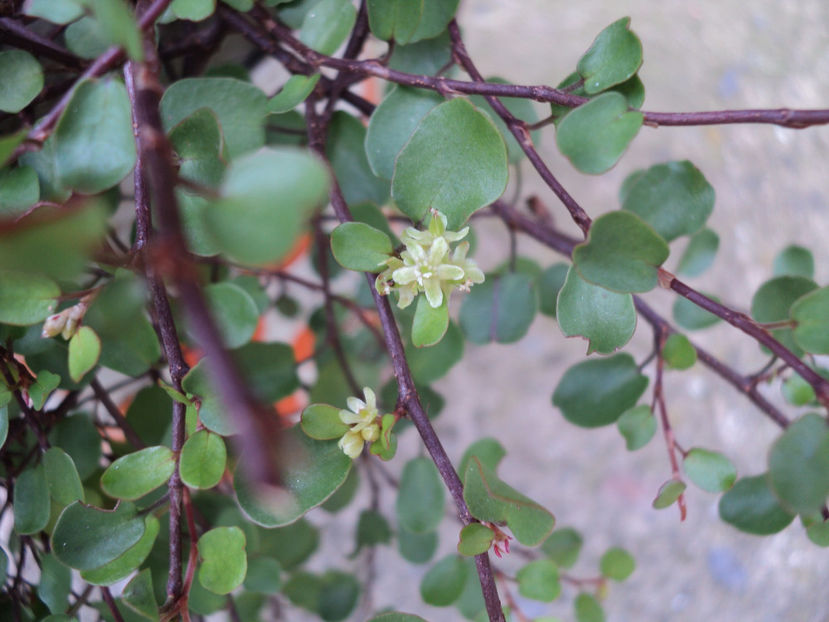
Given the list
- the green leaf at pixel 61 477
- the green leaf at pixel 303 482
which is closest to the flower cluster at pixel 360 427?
the green leaf at pixel 303 482

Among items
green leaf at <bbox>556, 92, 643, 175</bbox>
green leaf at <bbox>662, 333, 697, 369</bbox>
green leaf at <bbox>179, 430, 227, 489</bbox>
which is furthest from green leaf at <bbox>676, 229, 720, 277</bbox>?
green leaf at <bbox>179, 430, 227, 489</bbox>

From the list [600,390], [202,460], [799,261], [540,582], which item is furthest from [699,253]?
[202,460]

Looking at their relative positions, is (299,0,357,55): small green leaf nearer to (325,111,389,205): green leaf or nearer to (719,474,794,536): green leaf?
(325,111,389,205): green leaf

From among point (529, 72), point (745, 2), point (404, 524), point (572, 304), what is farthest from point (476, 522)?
point (745, 2)

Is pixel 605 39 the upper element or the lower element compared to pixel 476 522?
upper

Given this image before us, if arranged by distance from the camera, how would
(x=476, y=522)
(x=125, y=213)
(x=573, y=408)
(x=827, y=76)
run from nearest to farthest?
(x=476, y=522), (x=573, y=408), (x=125, y=213), (x=827, y=76)

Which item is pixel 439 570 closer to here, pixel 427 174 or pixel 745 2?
pixel 427 174
